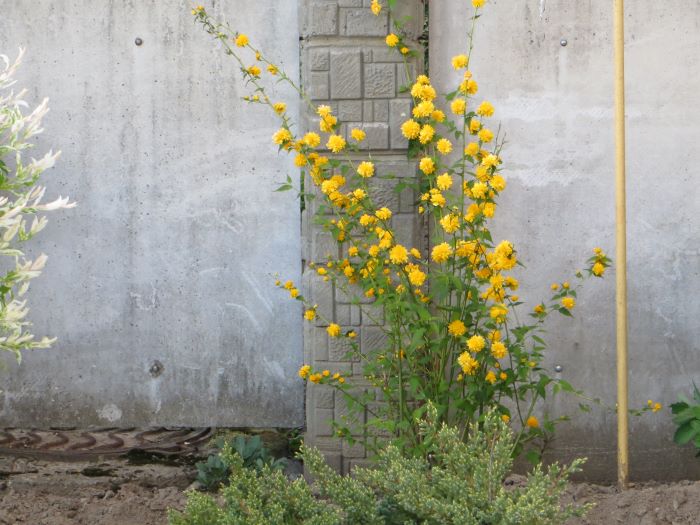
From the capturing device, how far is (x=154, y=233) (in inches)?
174

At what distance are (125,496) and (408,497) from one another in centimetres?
177

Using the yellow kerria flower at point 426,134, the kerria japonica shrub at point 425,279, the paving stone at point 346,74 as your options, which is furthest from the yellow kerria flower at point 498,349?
the paving stone at point 346,74

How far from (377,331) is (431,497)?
1.61m

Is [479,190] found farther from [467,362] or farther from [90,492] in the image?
[90,492]

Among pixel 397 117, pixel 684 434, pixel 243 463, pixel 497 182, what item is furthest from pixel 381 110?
pixel 684 434

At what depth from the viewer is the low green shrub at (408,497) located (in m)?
2.41

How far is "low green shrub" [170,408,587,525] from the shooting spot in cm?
241

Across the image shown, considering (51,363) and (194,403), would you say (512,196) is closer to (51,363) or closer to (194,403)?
(194,403)

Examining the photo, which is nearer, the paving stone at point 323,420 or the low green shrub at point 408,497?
the low green shrub at point 408,497

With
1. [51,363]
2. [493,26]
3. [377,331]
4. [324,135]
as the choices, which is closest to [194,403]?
[51,363]

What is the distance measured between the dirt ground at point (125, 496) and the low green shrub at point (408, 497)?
0.85m

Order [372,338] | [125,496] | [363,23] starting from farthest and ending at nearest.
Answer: [372,338] < [363,23] < [125,496]

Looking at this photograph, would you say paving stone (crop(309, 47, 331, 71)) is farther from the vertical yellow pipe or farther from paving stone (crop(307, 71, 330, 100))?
the vertical yellow pipe

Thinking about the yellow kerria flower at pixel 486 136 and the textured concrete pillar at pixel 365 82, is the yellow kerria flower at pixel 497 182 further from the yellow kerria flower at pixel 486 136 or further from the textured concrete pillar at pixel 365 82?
the textured concrete pillar at pixel 365 82
